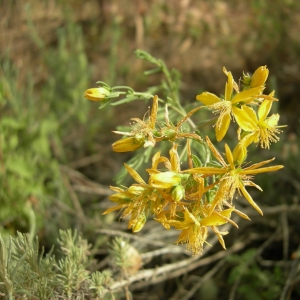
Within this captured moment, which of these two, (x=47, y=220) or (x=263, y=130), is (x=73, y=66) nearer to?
(x=47, y=220)

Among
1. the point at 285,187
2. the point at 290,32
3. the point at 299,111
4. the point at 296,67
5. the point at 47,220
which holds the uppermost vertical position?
the point at 290,32

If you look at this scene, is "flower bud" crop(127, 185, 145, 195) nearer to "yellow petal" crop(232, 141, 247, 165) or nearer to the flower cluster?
the flower cluster

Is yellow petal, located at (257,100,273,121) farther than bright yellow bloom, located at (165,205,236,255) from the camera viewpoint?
Yes

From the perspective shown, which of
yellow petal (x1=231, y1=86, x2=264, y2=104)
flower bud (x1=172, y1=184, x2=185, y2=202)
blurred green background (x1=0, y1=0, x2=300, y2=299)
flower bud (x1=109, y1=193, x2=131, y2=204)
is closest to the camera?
flower bud (x1=172, y1=184, x2=185, y2=202)

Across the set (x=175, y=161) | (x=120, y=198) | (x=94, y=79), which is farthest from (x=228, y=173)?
(x=94, y=79)

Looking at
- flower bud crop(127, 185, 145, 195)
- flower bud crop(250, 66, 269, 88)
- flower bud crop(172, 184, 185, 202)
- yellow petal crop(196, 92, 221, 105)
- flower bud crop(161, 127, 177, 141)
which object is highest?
flower bud crop(250, 66, 269, 88)

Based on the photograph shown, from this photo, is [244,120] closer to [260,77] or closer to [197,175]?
[260,77]

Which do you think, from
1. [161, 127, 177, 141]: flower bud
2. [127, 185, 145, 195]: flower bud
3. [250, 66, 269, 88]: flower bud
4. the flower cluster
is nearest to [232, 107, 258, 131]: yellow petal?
the flower cluster

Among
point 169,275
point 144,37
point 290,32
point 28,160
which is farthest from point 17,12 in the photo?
point 169,275
